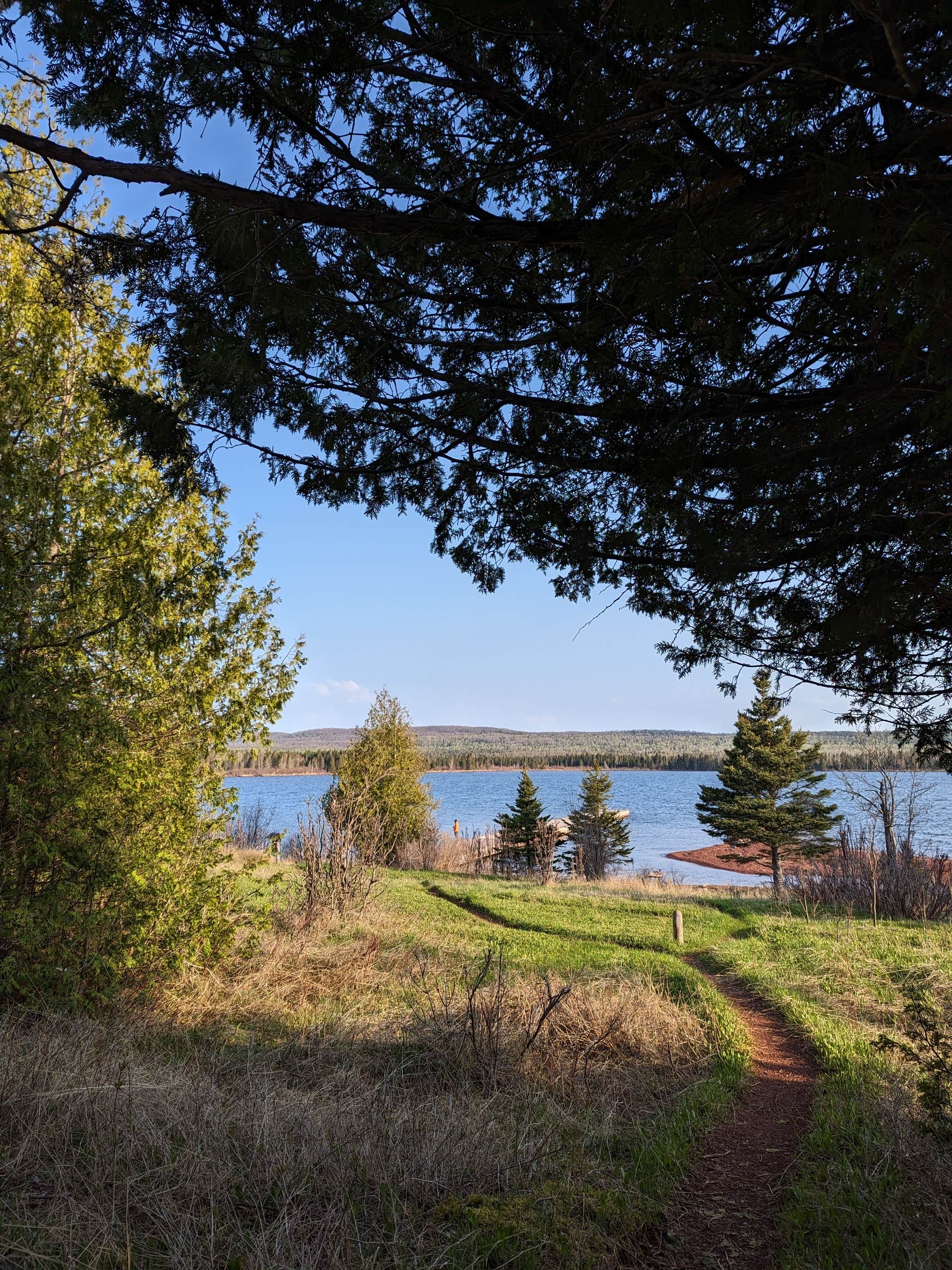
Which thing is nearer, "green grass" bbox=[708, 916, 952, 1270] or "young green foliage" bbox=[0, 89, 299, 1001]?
"green grass" bbox=[708, 916, 952, 1270]

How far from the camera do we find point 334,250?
329cm

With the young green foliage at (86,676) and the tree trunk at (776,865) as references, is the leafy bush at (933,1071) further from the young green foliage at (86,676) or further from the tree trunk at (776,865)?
the tree trunk at (776,865)

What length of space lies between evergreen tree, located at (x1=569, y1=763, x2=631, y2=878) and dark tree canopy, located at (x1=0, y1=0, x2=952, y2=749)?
2695 cm

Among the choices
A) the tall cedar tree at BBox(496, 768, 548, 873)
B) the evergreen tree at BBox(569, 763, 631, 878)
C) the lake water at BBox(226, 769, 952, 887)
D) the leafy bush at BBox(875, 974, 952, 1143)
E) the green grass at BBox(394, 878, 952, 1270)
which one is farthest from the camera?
the lake water at BBox(226, 769, 952, 887)

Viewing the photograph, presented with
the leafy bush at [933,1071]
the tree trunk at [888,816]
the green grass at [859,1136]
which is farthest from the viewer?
the tree trunk at [888,816]

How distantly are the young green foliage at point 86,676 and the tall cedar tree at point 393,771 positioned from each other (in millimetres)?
11846

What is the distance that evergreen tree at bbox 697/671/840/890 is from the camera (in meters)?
29.2

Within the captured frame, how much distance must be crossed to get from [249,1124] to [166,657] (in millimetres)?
4857

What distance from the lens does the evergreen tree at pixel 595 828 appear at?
97.3 feet

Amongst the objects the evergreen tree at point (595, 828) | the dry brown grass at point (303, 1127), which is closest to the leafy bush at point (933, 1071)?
the dry brown grass at point (303, 1127)

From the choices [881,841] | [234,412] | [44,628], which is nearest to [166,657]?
[44,628]

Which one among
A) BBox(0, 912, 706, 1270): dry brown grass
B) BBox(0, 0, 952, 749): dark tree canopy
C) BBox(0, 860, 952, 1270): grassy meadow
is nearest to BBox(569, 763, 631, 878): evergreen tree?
BBox(0, 860, 952, 1270): grassy meadow

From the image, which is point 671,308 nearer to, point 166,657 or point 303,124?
point 303,124

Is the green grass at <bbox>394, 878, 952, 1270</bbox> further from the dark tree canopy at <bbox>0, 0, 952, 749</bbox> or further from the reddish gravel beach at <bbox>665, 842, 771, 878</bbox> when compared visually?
the reddish gravel beach at <bbox>665, 842, 771, 878</bbox>
